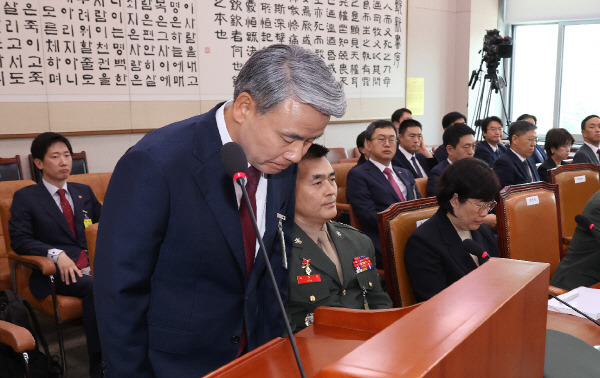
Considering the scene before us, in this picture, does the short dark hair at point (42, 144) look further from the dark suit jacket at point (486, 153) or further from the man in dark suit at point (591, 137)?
the man in dark suit at point (591, 137)

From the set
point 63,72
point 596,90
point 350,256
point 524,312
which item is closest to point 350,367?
point 524,312

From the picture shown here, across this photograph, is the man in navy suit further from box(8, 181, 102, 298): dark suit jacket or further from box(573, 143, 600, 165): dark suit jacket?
box(573, 143, 600, 165): dark suit jacket

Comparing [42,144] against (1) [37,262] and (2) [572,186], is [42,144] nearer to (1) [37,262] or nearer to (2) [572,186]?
(1) [37,262]

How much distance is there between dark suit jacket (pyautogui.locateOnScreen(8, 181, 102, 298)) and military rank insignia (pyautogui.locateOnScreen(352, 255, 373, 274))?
174cm

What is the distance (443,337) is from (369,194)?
2.91 m

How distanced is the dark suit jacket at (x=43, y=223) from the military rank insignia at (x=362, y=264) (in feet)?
5.70

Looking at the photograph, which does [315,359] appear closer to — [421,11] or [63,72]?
[63,72]

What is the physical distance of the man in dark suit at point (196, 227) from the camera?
0.96 meters

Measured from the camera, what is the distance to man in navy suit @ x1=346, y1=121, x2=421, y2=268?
3.40 m

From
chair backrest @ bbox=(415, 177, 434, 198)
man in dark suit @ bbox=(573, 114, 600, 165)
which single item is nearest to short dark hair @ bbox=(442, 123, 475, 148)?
chair backrest @ bbox=(415, 177, 434, 198)

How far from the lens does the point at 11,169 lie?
3.85 m

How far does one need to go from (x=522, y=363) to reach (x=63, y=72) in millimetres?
4060

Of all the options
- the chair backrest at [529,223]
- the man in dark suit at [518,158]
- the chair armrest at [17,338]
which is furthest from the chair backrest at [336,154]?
the chair armrest at [17,338]

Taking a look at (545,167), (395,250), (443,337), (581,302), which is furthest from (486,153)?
(443,337)
